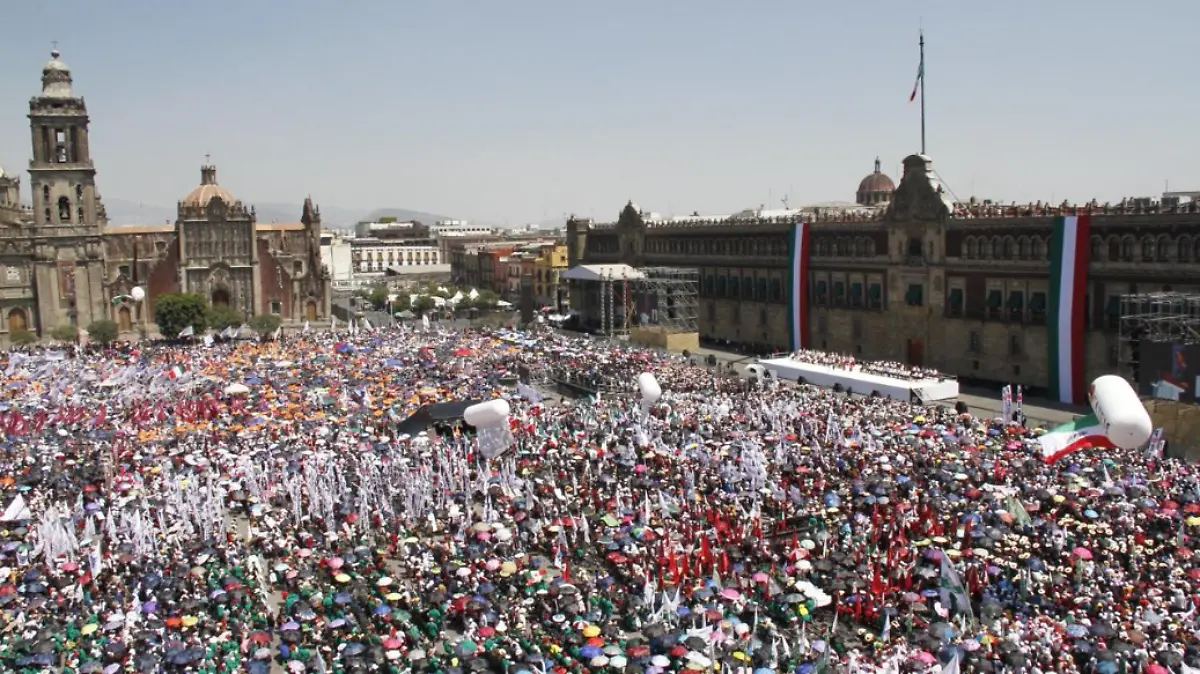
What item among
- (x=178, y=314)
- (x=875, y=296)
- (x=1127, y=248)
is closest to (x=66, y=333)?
(x=178, y=314)

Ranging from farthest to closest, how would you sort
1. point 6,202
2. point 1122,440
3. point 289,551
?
point 6,202, point 1122,440, point 289,551

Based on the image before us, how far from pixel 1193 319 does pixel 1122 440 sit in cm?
1444

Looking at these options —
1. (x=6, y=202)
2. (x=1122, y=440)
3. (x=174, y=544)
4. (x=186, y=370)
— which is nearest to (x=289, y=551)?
(x=174, y=544)

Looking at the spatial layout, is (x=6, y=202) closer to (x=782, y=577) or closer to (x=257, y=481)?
(x=257, y=481)

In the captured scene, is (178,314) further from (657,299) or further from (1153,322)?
(1153,322)

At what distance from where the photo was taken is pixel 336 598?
21453mm

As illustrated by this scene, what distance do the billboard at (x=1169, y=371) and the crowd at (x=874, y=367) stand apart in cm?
905

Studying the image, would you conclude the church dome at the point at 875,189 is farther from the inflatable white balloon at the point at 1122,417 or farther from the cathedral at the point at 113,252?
the inflatable white balloon at the point at 1122,417

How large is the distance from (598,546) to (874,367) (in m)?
26.7

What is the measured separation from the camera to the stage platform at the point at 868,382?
44.8 m

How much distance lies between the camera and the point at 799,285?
62750mm

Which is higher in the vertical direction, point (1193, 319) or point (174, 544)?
point (1193, 319)

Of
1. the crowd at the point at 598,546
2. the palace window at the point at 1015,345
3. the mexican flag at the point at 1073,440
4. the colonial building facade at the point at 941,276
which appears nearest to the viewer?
the crowd at the point at 598,546

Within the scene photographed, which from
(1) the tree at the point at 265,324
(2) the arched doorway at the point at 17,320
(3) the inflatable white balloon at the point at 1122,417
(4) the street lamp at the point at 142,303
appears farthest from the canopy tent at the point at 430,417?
(2) the arched doorway at the point at 17,320
